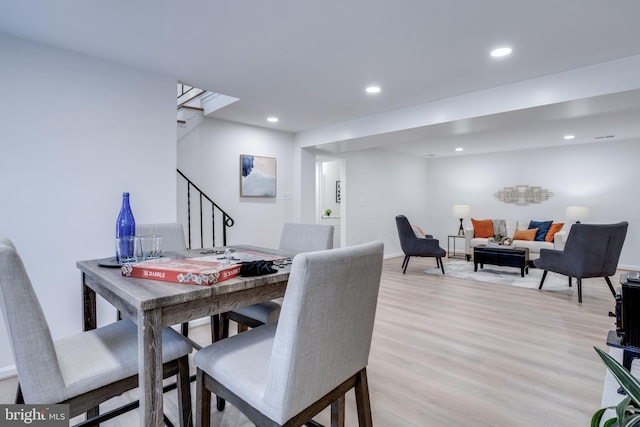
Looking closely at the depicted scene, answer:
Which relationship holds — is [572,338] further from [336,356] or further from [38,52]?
[38,52]

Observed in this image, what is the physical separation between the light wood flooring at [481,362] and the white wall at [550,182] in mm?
2962

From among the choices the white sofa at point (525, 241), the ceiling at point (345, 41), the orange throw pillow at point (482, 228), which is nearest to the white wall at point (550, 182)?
the white sofa at point (525, 241)

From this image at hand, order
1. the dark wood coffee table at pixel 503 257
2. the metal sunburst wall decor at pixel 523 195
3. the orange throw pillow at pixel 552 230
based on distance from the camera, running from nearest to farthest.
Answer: the dark wood coffee table at pixel 503 257, the orange throw pillow at pixel 552 230, the metal sunburst wall decor at pixel 523 195

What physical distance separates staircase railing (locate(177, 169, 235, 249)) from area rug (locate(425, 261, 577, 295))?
3.36m

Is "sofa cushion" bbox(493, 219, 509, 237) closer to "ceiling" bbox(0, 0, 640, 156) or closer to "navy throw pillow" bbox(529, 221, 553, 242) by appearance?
"navy throw pillow" bbox(529, 221, 553, 242)

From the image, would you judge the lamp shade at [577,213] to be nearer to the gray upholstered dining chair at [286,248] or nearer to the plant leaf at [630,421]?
the gray upholstered dining chair at [286,248]

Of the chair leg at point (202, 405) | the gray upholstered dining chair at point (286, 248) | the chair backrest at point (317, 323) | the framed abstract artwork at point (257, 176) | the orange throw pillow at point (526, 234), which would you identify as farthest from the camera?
the orange throw pillow at point (526, 234)

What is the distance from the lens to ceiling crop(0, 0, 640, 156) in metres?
1.90

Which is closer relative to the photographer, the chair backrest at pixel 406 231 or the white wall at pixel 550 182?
the chair backrest at pixel 406 231

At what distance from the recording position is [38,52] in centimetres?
227

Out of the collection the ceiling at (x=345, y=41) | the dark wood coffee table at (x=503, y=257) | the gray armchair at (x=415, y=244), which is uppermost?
the ceiling at (x=345, y=41)

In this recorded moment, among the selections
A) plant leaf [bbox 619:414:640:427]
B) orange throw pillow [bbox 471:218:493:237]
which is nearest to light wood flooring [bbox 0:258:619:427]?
plant leaf [bbox 619:414:640:427]

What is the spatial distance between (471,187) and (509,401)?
6.49 m

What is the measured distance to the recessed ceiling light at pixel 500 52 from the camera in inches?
94.0
